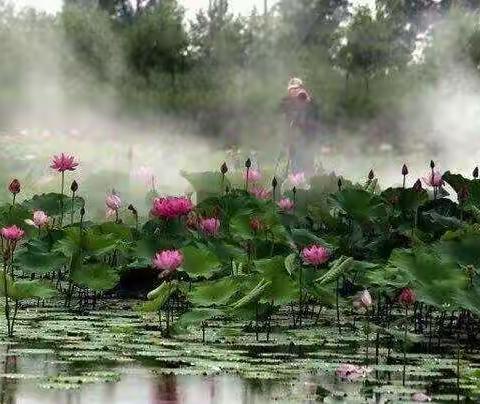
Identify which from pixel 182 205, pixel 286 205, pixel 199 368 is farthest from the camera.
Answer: pixel 286 205

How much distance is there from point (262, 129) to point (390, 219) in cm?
2250

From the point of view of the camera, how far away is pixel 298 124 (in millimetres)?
12469

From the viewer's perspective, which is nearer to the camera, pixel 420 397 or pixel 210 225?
pixel 420 397

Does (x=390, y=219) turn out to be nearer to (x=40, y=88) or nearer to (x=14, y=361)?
(x=14, y=361)

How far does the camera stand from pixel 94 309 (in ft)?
19.1

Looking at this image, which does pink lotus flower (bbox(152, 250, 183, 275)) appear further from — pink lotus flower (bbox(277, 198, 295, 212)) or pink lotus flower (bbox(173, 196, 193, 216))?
pink lotus flower (bbox(277, 198, 295, 212))

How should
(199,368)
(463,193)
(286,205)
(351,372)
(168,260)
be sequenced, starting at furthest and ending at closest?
(286,205), (463,193), (168,260), (199,368), (351,372)

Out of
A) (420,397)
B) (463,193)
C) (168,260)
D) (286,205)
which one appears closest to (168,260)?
(168,260)

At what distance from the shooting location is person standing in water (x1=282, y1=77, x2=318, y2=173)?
489 inches

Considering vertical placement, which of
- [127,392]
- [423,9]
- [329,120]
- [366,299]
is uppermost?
[423,9]

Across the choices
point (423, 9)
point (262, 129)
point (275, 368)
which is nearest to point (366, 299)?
point (275, 368)

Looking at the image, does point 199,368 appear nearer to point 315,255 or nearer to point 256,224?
point 315,255

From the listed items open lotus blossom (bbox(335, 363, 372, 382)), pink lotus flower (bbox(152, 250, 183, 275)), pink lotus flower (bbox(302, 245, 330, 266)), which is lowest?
open lotus blossom (bbox(335, 363, 372, 382))

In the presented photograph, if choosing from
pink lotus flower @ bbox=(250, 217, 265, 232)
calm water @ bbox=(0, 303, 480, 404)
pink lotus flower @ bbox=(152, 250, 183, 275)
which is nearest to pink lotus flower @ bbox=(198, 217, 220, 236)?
pink lotus flower @ bbox=(250, 217, 265, 232)
